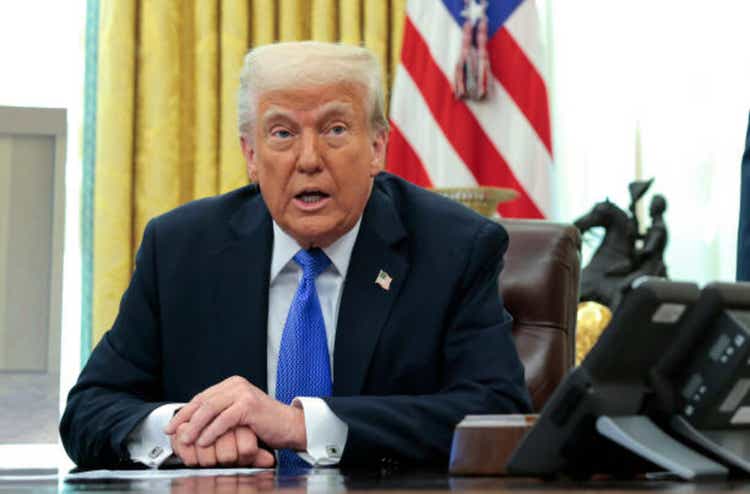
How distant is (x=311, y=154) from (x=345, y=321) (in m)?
0.31

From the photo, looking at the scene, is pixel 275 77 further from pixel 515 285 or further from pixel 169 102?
pixel 169 102

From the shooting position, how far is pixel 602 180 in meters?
5.03

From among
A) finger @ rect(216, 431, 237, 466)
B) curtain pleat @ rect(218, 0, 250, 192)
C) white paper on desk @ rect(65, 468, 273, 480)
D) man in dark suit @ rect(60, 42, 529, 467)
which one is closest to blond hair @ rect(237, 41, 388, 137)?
man in dark suit @ rect(60, 42, 529, 467)

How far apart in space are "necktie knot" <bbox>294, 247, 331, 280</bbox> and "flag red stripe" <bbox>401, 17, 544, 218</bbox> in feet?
8.63

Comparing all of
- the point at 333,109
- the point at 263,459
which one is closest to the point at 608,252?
the point at 333,109

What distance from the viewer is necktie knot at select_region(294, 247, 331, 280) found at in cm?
226

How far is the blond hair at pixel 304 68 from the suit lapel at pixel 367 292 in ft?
0.76

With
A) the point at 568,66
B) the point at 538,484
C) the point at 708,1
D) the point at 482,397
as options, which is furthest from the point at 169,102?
the point at 538,484

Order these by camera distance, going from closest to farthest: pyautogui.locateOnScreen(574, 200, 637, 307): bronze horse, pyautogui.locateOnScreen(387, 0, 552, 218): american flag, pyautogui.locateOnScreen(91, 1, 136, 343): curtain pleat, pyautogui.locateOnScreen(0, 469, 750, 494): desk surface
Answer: pyautogui.locateOnScreen(0, 469, 750, 494): desk surface
pyautogui.locateOnScreen(574, 200, 637, 307): bronze horse
pyautogui.locateOnScreen(91, 1, 136, 343): curtain pleat
pyautogui.locateOnScreen(387, 0, 552, 218): american flag

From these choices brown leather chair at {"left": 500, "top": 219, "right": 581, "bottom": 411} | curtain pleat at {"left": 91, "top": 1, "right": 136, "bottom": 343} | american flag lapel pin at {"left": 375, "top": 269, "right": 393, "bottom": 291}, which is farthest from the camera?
curtain pleat at {"left": 91, "top": 1, "right": 136, "bottom": 343}

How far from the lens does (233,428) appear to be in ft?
6.07

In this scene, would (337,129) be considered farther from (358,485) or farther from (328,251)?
(358,485)

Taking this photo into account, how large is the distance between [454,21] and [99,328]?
72.5 inches

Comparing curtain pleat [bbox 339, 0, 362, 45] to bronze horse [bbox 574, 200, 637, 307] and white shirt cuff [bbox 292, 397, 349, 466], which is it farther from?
white shirt cuff [bbox 292, 397, 349, 466]
